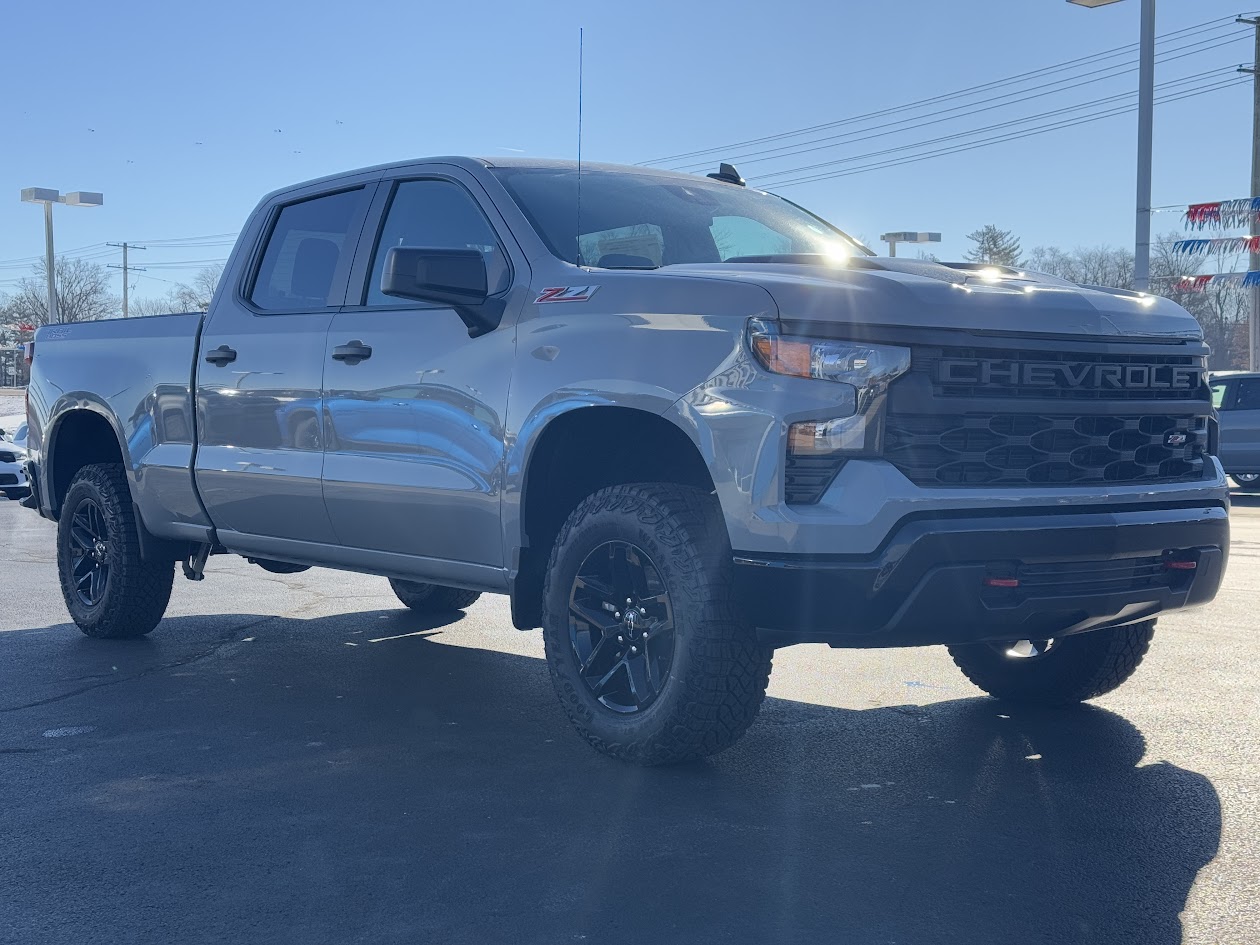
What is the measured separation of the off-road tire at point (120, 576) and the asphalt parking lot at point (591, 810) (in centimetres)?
39

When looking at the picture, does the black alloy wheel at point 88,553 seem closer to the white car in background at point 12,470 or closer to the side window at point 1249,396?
the white car in background at point 12,470

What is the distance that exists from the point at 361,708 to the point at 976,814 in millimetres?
2508

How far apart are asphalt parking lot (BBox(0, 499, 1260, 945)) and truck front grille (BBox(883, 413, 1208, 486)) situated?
924 millimetres

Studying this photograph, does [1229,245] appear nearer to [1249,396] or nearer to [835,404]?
[1249,396]

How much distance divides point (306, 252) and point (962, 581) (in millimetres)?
3377

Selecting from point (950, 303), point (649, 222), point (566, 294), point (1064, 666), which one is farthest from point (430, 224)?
point (1064, 666)

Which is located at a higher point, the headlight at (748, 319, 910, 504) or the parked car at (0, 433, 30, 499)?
the headlight at (748, 319, 910, 504)

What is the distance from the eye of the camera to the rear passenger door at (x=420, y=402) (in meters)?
5.12

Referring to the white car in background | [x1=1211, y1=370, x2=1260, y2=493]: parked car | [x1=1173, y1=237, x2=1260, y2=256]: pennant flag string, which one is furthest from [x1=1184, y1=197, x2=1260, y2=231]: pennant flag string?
the white car in background

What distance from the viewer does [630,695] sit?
478 cm

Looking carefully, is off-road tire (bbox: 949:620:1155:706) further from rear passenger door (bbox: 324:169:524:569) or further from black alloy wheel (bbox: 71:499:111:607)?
black alloy wheel (bbox: 71:499:111:607)

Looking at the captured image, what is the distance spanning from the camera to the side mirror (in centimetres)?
493

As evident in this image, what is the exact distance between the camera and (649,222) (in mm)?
5516

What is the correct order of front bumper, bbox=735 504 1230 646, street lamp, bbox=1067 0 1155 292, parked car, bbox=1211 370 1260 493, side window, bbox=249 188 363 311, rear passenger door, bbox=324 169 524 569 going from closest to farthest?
front bumper, bbox=735 504 1230 646 → rear passenger door, bbox=324 169 524 569 → side window, bbox=249 188 363 311 → street lamp, bbox=1067 0 1155 292 → parked car, bbox=1211 370 1260 493
